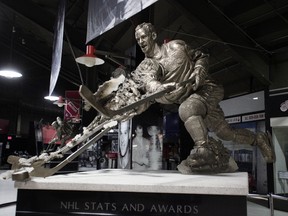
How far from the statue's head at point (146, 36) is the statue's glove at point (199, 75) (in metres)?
0.43

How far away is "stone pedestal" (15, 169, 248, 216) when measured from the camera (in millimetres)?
1491

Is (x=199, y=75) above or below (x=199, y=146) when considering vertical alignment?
above

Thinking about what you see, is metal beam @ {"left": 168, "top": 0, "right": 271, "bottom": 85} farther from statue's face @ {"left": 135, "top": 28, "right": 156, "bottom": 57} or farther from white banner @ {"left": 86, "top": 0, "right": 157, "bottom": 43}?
white banner @ {"left": 86, "top": 0, "right": 157, "bottom": 43}

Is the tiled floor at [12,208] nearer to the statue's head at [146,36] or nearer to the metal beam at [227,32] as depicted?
the metal beam at [227,32]

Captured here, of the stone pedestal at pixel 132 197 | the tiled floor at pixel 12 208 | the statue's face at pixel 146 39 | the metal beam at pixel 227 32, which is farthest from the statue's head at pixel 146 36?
the tiled floor at pixel 12 208

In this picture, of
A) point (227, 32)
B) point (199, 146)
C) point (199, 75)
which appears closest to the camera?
point (199, 146)

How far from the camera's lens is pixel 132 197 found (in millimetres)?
1607

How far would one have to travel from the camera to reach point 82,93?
4.77ft

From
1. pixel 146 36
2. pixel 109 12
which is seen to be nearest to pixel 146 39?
pixel 146 36

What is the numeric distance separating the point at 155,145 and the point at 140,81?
2.89m

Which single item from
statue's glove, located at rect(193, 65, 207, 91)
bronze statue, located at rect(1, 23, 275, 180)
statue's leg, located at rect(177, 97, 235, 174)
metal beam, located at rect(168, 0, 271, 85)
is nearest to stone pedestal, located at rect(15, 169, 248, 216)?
bronze statue, located at rect(1, 23, 275, 180)

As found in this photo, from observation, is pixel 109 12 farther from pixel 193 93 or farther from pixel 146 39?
pixel 193 93

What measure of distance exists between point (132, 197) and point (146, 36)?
51.6 inches

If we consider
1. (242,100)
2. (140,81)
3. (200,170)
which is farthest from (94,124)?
(242,100)
